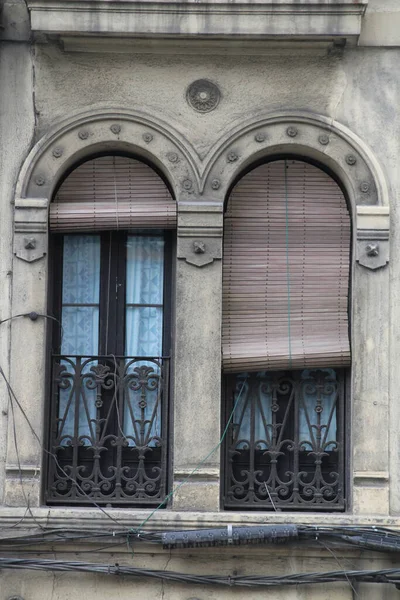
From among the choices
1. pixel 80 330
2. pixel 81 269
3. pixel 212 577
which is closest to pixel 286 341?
pixel 80 330

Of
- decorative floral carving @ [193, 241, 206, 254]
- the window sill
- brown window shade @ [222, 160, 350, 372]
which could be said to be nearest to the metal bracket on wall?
brown window shade @ [222, 160, 350, 372]

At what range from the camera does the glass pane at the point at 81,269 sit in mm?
11984

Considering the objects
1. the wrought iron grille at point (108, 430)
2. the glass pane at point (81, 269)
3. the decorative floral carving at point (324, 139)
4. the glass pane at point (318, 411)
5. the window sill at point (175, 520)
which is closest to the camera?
the window sill at point (175, 520)

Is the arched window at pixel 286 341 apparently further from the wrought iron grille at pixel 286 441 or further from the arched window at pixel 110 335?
the arched window at pixel 110 335

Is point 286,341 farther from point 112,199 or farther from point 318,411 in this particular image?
point 112,199

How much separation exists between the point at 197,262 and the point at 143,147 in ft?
3.68

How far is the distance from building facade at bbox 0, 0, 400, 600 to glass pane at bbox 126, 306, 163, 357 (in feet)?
0.06

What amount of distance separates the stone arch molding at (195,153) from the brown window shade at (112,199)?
17 centimetres

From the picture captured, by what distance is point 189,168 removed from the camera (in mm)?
11797

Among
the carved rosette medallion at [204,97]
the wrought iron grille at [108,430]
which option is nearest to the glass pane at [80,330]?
the wrought iron grille at [108,430]

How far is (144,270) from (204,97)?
63.0 inches

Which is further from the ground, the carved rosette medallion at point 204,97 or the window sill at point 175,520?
the carved rosette medallion at point 204,97

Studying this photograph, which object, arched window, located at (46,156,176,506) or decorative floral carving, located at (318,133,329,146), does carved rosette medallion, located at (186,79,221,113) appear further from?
decorative floral carving, located at (318,133,329,146)

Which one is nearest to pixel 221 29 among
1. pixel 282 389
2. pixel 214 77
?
pixel 214 77
